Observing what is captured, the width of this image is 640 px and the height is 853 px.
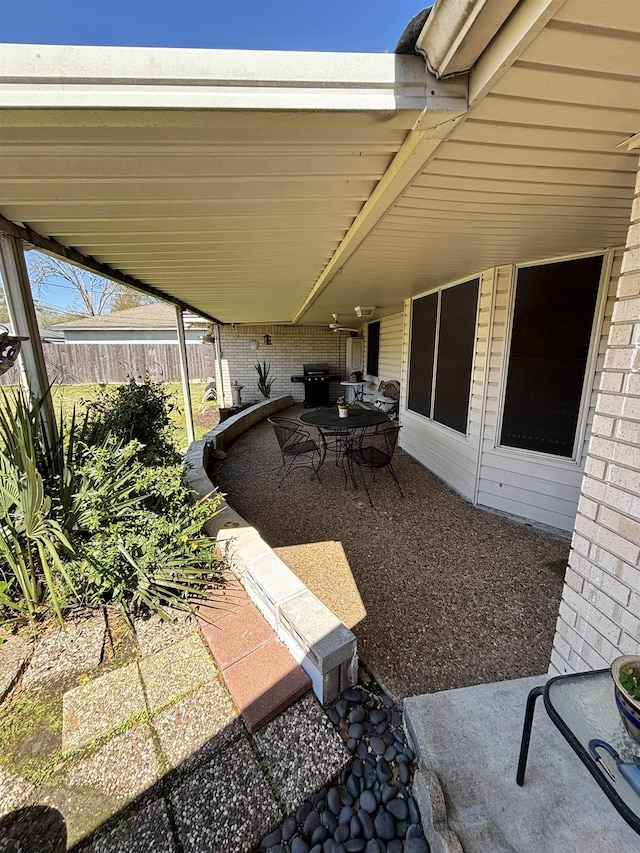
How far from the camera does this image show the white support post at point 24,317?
2070mm

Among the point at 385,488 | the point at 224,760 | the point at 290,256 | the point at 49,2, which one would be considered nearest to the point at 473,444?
the point at 385,488

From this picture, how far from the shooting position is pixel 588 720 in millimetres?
1106

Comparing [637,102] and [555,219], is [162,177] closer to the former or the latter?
[637,102]

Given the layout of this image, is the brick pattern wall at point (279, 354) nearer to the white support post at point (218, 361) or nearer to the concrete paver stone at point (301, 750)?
the white support post at point (218, 361)

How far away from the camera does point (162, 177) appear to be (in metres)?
1.59

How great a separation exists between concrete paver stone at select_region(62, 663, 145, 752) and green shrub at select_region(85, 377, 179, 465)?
1.46m

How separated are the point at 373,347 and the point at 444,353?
174 inches

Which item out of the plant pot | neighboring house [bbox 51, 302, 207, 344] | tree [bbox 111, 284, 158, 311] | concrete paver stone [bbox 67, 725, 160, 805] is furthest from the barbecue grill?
tree [bbox 111, 284, 158, 311]

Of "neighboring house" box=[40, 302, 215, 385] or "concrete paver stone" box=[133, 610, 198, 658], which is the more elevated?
"neighboring house" box=[40, 302, 215, 385]

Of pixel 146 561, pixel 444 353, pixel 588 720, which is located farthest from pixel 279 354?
pixel 588 720

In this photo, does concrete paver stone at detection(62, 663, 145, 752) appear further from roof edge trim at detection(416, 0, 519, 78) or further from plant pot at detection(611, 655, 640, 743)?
roof edge trim at detection(416, 0, 519, 78)

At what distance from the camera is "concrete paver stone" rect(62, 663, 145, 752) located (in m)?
1.41

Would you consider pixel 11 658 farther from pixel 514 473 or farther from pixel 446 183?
pixel 514 473

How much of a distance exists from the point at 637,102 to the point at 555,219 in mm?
1148
